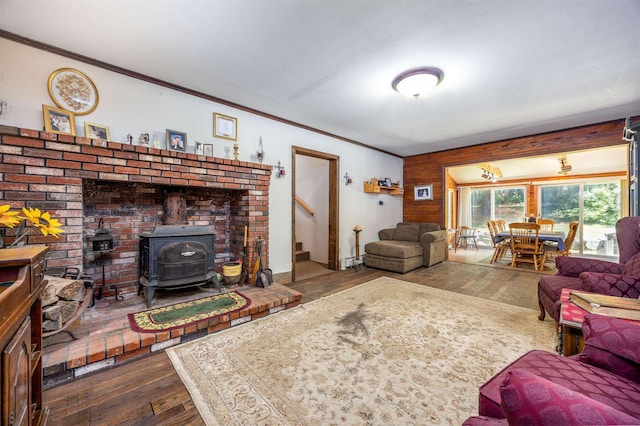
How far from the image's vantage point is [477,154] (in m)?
4.94

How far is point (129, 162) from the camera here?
7.46 ft

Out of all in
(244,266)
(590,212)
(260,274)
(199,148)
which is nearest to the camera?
(199,148)

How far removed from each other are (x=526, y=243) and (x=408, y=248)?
Answer: 238cm

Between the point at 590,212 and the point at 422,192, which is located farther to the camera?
the point at 590,212

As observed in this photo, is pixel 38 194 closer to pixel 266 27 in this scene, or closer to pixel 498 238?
pixel 266 27

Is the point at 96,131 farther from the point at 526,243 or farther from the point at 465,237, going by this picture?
the point at 465,237

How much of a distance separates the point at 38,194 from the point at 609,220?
10.1m

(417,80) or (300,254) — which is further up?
(417,80)

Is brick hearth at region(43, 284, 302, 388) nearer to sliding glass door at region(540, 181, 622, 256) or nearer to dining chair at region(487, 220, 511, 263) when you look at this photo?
dining chair at region(487, 220, 511, 263)

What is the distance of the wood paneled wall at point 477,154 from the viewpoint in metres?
3.75

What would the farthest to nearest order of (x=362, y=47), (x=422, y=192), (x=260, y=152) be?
(x=422, y=192)
(x=260, y=152)
(x=362, y=47)

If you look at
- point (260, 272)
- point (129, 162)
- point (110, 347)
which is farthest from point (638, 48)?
point (110, 347)

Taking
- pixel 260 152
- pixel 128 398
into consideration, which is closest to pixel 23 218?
pixel 128 398

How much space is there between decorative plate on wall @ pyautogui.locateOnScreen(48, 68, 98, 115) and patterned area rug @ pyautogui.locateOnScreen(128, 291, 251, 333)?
1891 millimetres
